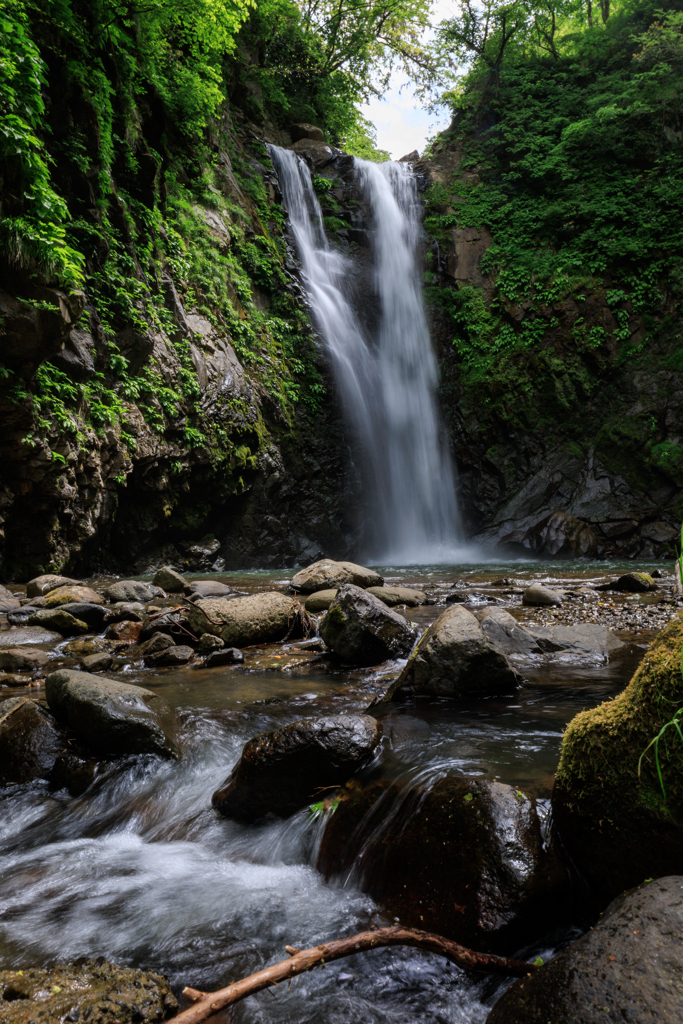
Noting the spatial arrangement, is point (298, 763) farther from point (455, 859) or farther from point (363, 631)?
point (363, 631)

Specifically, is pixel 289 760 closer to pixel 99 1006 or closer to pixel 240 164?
pixel 99 1006

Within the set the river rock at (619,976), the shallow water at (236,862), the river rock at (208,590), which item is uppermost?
the river rock at (208,590)

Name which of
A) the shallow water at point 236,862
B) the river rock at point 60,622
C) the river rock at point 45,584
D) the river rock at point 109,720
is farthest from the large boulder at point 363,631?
the river rock at point 45,584

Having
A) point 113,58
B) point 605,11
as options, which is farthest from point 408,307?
point 605,11

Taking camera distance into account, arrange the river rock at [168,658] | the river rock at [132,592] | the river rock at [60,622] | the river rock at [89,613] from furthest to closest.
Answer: the river rock at [132,592] → the river rock at [89,613] → the river rock at [60,622] → the river rock at [168,658]

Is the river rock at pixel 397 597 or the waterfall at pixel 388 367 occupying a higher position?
the waterfall at pixel 388 367

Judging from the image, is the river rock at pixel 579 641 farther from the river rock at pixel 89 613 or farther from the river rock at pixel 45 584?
the river rock at pixel 45 584

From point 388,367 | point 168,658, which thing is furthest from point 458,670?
point 388,367

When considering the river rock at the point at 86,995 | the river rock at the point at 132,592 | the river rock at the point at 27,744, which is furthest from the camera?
the river rock at the point at 132,592

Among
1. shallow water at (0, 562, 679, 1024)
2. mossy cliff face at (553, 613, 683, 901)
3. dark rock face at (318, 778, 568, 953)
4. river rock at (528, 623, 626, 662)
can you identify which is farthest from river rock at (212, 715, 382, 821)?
river rock at (528, 623, 626, 662)

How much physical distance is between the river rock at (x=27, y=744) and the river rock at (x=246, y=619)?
2261 millimetres

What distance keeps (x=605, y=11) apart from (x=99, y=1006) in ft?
96.5

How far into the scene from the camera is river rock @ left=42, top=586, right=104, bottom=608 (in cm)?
710

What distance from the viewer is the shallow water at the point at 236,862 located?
1.83 metres
